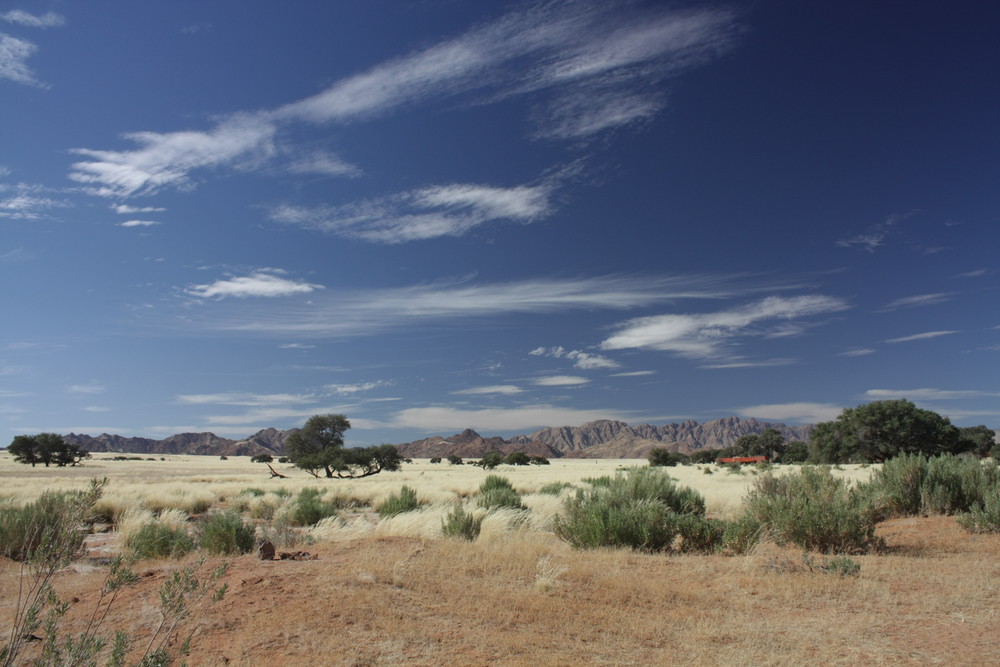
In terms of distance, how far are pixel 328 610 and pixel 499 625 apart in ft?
6.17

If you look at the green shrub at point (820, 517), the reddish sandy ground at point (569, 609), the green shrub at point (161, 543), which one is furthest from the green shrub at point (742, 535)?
the green shrub at point (161, 543)

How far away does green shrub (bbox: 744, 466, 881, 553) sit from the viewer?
1024 cm

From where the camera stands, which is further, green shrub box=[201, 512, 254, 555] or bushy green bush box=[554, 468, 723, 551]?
bushy green bush box=[554, 468, 723, 551]

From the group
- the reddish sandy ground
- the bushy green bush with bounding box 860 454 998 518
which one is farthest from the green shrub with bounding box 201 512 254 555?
the bushy green bush with bounding box 860 454 998 518

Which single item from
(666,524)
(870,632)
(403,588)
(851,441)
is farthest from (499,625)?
(851,441)

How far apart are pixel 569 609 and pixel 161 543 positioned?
833 cm

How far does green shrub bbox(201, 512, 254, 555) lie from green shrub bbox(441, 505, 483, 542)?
3.77m

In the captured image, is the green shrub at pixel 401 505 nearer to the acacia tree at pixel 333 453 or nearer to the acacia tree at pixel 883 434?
the acacia tree at pixel 333 453

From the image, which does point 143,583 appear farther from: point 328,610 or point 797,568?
point 797,568

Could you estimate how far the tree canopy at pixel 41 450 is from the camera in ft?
214

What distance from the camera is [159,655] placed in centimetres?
367

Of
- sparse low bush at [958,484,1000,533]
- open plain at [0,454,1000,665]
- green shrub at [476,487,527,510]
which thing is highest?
sparse low bush at [958,484,1000,533]

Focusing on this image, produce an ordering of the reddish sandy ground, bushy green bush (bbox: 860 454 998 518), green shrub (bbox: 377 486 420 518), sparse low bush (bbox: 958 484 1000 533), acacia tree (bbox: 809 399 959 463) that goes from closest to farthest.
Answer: the reddish sandy ground, sparse low bush (bbox: 958 484 1000 533), bushy green bush (bbox: 860 454 998 518), green shrub (bbox: 377 486 420 518), acacia tree (bbox: 809 399 959 463)

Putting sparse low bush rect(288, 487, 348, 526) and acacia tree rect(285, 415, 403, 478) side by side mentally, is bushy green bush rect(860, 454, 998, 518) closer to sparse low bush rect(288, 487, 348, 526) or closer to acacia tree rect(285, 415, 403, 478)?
sparse low bush rect(288, 487, 348, 526)
